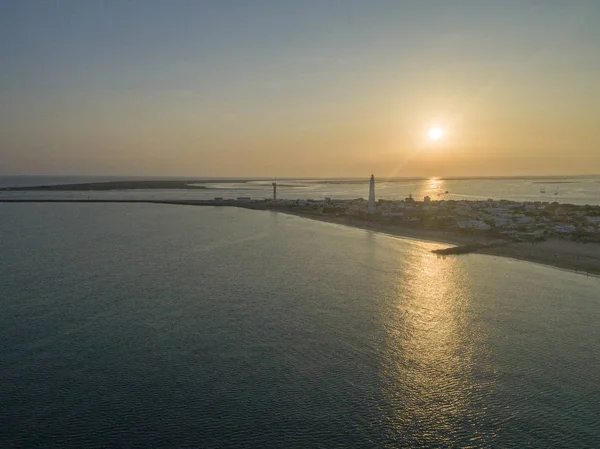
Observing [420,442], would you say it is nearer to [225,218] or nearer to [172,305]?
[172,305]

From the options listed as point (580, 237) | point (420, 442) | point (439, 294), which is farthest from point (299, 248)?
point (420, 442)

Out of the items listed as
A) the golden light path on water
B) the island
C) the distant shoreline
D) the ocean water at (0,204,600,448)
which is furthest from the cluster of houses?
the golden light path on water

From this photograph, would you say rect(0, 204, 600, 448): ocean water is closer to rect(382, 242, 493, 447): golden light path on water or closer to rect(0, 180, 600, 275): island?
rect(382, 242, 493, 447): golden light path on water

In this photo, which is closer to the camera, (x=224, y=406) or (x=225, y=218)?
(x=224, y=406)

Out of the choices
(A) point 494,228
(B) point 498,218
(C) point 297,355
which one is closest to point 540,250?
(A) point 494,228

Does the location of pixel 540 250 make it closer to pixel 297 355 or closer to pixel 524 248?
pixel 524 248

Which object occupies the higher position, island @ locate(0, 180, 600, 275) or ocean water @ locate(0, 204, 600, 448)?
island @ locate(0, 180, 600, 275)
